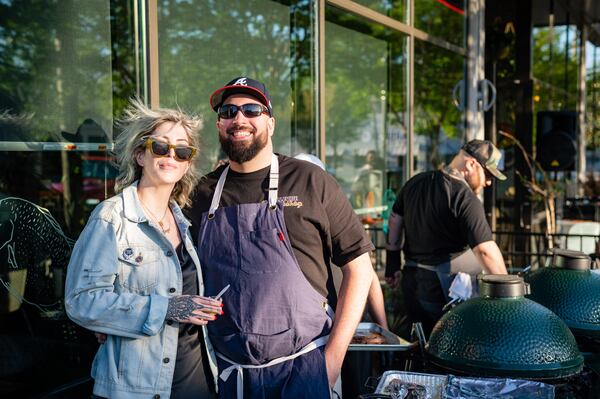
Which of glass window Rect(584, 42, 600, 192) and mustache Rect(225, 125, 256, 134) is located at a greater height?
glass window Rect(584, 42, 600, 192)

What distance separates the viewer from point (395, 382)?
1.99 metres

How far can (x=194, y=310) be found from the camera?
212 cm

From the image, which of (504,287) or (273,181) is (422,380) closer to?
(504,287)

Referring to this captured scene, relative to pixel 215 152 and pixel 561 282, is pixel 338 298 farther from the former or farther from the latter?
pixel 215 152

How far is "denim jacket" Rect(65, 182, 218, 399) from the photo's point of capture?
209 centimetres

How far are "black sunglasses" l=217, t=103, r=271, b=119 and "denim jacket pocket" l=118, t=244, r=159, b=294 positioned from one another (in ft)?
1.92

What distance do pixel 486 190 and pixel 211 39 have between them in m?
5.92

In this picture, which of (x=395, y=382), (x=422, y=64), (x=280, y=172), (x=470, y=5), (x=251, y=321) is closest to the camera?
(x=395, y=382)

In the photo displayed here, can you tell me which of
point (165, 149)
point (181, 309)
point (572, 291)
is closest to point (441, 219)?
point (572, 291)

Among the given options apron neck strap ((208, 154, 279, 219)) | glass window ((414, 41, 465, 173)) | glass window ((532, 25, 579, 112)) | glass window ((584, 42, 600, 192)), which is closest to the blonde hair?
apron neck strap ((208, 154, 279, 219))

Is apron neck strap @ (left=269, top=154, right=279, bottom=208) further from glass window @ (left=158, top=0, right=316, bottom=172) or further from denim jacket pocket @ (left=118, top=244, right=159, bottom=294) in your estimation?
glass window @ (left=158, top=0, right=316, bottom=172)

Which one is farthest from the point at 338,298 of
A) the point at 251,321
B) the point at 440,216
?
the point at 440,216

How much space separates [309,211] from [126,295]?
695mm

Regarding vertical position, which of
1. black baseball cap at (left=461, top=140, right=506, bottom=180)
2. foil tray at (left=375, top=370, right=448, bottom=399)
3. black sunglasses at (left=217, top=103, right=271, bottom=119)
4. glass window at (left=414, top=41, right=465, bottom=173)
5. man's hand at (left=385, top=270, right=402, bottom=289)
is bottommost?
man's hand at (left=385, top=270, right=402, bottom=289)
